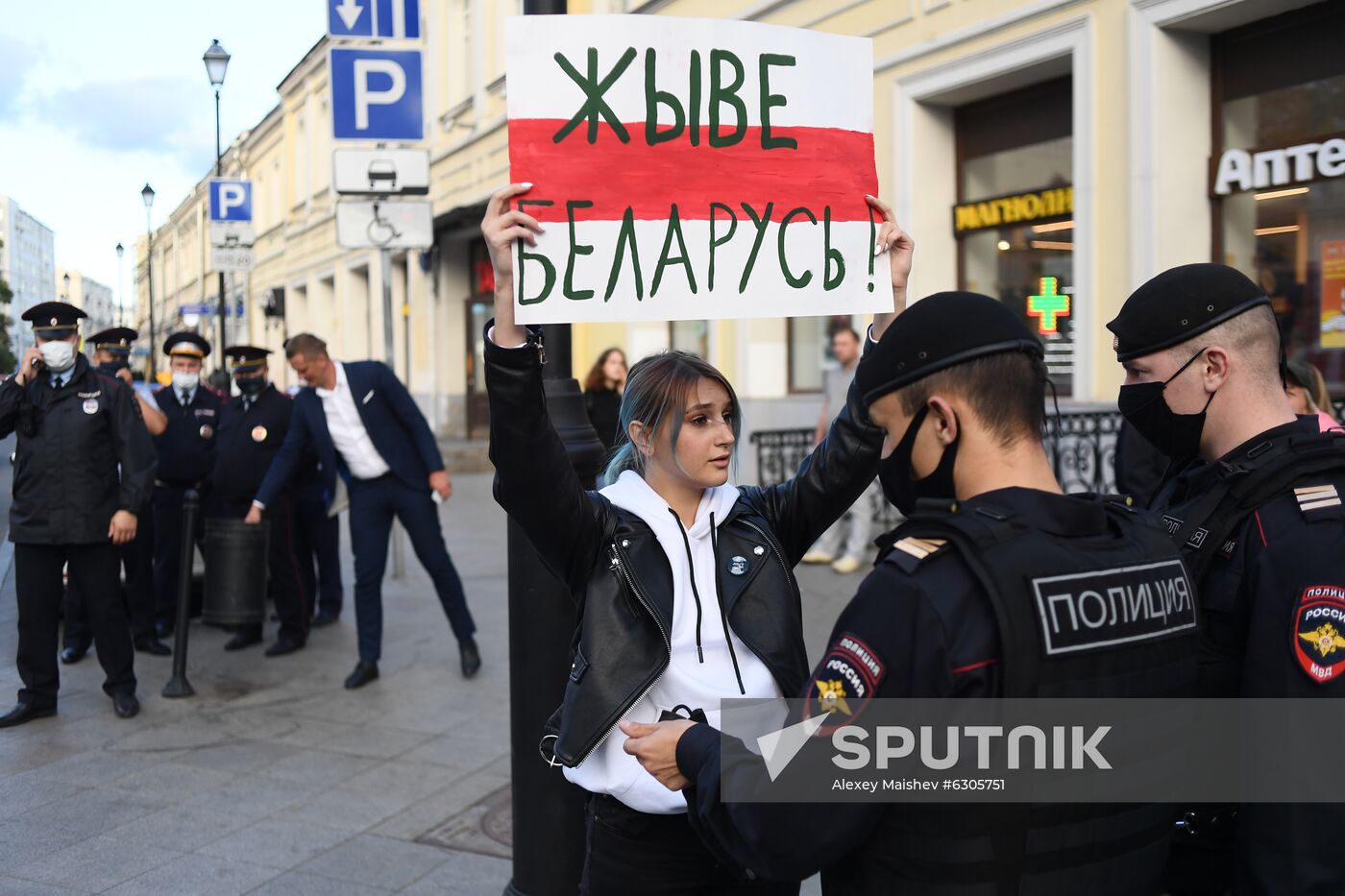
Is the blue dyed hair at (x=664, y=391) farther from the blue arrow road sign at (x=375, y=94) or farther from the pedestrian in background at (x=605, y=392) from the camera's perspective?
the pedestrian in background at (x=605, y=392)

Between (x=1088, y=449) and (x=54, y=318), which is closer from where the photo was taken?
(x=54, y=318)

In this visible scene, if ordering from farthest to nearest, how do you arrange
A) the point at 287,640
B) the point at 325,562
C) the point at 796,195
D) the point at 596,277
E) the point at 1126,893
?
the point at 325,562 → the point at 287,640 → the point at 796,195 → the point at 596,277 → the point at 1126,893

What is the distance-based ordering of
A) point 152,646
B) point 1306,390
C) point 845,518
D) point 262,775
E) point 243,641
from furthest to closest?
point 845,518
point 243,641
point 152,646
point 262,775
point 1306,390

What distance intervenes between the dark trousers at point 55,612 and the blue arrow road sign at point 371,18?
421 centimetres

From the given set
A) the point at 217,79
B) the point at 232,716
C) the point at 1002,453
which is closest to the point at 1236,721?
the point at 1002,453

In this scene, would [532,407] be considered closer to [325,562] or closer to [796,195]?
[796,195]

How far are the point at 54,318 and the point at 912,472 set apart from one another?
17.4 feet

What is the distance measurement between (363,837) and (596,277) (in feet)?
9.38

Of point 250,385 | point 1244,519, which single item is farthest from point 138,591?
point 1244,519

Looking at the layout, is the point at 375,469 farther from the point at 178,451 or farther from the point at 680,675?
the point at 680,675

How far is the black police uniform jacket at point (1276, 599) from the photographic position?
1703 millimetres

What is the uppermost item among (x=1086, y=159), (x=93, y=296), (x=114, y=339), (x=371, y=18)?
(x=93, y=296)

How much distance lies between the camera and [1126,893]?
1624 mm

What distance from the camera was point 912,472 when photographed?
1.76 m
